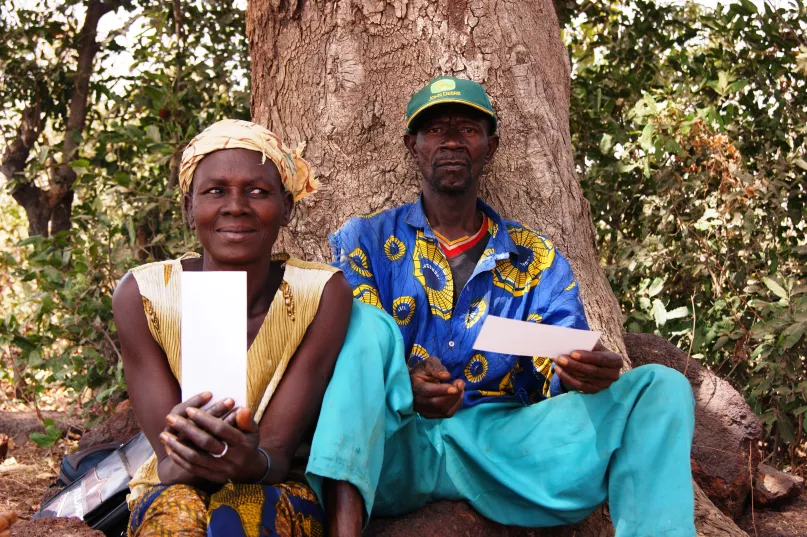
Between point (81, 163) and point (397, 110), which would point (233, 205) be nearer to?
point (397, 110)

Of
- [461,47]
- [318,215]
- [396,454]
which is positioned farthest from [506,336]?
[461,47]

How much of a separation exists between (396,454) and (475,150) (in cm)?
111

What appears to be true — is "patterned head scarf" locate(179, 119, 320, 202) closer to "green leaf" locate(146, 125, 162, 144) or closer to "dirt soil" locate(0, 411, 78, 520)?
"dirt soil" locate(0, 411, 78, 520)

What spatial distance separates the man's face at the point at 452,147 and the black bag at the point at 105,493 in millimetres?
1329

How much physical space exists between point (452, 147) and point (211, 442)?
1.47 metres

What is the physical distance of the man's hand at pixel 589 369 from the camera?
255 centimetres

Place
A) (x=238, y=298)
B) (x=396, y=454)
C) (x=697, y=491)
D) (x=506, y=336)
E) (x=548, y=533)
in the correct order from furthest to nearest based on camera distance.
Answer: (x=697, y=491)
(x=548, y=533)
(x=396, y=454)
(x=506, y=336)
(x=238, y=298)

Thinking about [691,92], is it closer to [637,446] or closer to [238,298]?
[637,446]

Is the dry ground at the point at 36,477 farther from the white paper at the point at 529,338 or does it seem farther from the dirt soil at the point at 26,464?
the white paper at the point at 529,338

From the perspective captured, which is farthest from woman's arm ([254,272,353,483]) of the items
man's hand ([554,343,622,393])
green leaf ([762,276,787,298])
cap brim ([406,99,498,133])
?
green leaf ([762,276,787,298])

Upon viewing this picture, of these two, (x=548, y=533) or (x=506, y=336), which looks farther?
(x=548, y=533)

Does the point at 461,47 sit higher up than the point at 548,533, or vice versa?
the point at 461,47

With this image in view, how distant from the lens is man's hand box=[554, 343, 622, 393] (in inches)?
100

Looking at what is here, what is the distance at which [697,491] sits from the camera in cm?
339
